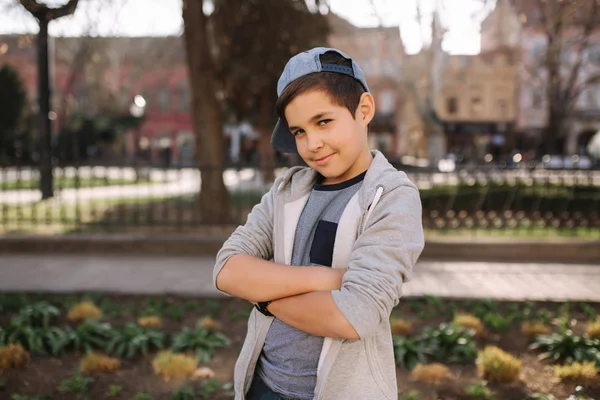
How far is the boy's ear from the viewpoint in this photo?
5.44 ft

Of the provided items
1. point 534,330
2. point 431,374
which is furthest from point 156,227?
point 431,374

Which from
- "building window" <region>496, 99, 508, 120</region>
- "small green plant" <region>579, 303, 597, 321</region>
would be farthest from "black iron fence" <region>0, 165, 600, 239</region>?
"building window" <region>496, 99, 508, 120</region>

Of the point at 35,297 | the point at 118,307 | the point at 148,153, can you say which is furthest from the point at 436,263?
the point at 148,153

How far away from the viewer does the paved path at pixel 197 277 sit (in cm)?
589

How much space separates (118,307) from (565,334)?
366cm

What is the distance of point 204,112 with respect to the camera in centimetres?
995

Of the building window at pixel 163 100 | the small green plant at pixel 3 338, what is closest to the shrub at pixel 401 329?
the small green plant at pixel 3 338

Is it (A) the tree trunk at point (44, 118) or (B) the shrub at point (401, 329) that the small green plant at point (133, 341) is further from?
(A) the tree trunk at point (44, 118)

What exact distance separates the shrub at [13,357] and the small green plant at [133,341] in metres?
0.53

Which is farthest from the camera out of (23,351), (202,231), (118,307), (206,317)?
(202,231)

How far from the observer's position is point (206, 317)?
4770mm

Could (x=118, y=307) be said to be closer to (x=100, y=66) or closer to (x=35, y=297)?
(x=35, y=297)

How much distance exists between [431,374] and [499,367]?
0.43 metres

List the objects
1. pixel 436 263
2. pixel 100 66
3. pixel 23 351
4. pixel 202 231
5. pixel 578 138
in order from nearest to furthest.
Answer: pixel 23 351, pixel 436 263, pixel 202 231, pixel 100 66, pixel 578 138
